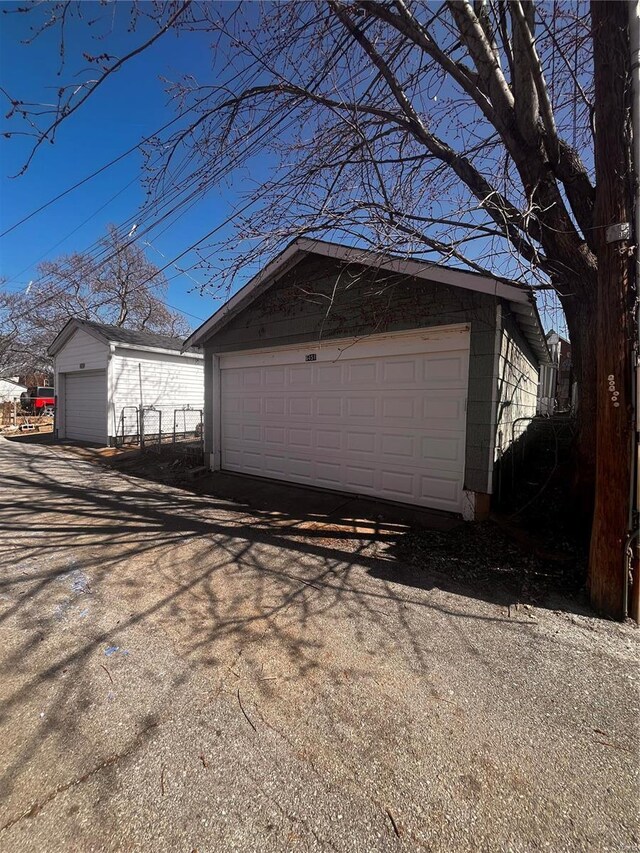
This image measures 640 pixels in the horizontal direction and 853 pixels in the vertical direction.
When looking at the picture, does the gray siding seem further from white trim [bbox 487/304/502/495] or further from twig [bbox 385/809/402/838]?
twig [bbox 385/809/402/838]

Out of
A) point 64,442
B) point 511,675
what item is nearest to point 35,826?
point 511,675

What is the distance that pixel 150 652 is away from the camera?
8.53 ft

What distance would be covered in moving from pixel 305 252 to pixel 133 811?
22.0ft

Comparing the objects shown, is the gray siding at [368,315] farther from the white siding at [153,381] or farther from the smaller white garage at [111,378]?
the white siding at [153,381]

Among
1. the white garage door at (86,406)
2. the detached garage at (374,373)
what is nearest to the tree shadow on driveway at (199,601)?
the detached garage at (374,373)

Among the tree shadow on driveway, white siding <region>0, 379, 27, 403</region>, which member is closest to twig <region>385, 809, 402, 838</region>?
the tree shadow on driveway

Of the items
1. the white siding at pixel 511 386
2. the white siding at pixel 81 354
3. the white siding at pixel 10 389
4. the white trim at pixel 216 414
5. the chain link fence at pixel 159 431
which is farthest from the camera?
the white siding at pixel 10 389

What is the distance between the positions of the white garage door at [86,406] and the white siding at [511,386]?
38.7 ft

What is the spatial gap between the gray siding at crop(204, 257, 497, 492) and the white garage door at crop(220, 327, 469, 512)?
0.58 feet

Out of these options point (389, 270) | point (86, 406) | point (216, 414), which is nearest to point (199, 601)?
point (389, 270)

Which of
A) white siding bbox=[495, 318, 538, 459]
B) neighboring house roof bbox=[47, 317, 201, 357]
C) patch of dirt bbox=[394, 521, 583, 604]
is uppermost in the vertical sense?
neighboring house roof bbox=[47, 317, 201, 357]

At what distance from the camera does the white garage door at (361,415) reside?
5.41m

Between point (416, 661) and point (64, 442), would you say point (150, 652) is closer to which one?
point (416, 661)

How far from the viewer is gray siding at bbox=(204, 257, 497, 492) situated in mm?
5012
